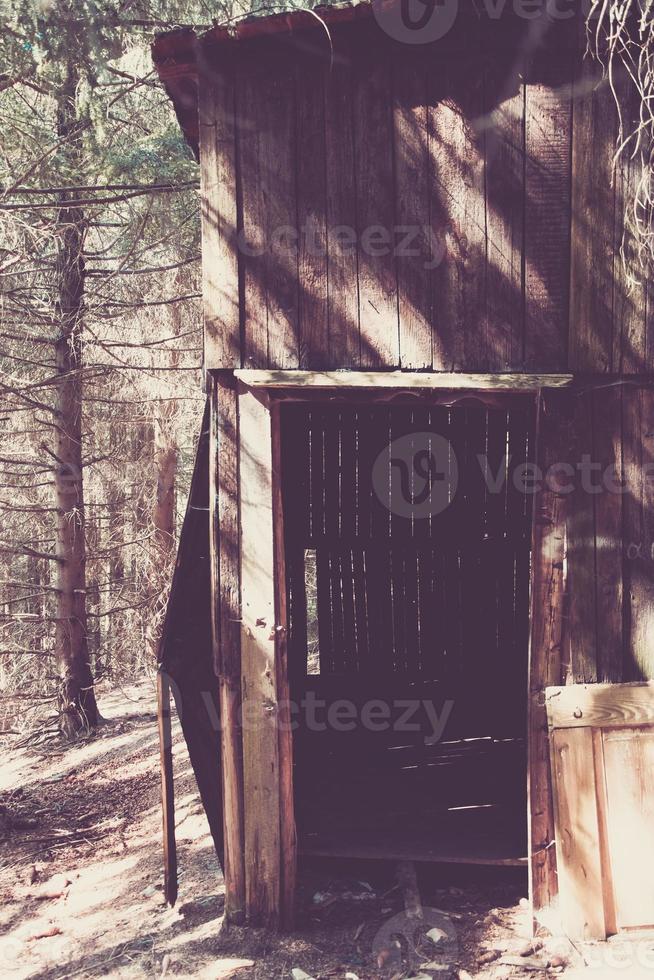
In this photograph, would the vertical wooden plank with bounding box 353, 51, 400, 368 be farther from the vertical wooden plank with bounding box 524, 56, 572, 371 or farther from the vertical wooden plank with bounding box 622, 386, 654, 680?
the vertical wooden plank with bounding box 622, 386, 654, 680

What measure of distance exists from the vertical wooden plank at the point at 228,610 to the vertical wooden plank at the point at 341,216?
71 cm

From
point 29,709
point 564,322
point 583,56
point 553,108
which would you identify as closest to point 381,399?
point 564,322

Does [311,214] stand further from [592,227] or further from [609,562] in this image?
[609,562]

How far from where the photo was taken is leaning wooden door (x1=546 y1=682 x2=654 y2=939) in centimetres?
396

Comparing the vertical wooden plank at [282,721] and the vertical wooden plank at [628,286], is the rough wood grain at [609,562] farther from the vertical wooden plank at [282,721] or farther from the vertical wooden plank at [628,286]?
the vertical wooden plank at [282,721]

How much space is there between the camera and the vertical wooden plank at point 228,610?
4.22 m

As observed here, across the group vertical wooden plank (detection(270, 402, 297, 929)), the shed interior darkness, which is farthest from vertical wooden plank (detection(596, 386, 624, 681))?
the shed interior darkness

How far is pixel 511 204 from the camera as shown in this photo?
402 cm

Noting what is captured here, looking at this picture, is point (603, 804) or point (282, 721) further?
point (282, 721)

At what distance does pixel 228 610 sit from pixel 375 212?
243 cm

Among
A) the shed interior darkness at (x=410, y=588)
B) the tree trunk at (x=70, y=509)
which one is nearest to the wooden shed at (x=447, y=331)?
the shed interior darkness at (x=410, y=588)

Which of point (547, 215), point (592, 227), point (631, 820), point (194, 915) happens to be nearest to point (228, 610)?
point (194, 915)

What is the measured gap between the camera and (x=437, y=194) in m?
4.05

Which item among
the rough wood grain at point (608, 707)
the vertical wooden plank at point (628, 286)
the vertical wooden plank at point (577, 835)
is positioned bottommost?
the vertical wooden plank at point (577, 835)
